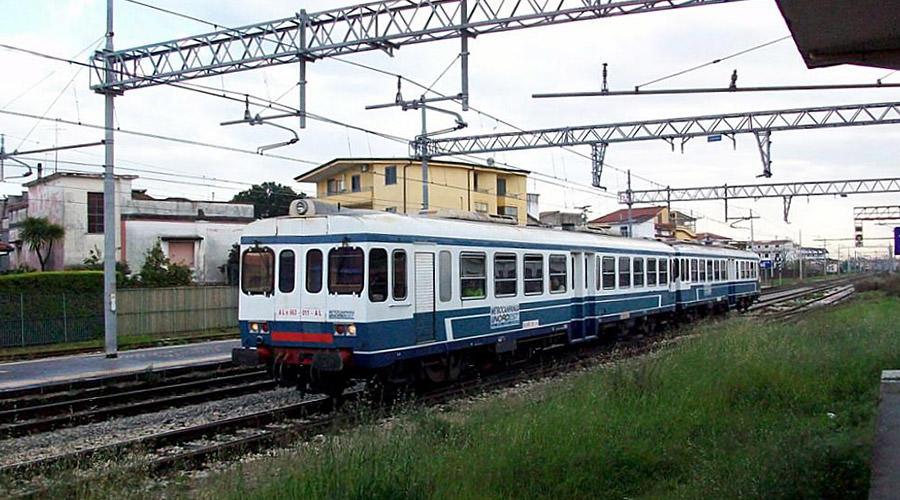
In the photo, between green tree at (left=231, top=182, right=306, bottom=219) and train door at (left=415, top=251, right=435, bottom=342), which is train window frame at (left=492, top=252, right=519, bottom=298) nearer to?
train door at (left=415, top=251, right=435, bottom=342)

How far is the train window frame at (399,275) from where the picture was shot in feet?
40.5

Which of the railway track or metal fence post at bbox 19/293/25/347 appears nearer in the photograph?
the railway track

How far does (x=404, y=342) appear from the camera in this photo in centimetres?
1262

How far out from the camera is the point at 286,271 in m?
12.9

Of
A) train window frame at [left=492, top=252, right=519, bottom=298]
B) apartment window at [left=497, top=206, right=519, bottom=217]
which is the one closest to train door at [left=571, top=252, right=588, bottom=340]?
train window frame at [left=492, top=252, right=519, bottom=298]

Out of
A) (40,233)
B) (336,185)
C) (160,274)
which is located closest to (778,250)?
(336,185)

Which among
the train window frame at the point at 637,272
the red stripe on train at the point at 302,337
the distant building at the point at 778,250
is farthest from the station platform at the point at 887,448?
the distant building at the point at 778,250

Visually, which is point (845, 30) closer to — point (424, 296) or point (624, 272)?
point (424, 296)

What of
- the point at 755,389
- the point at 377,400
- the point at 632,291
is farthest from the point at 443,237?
the point at 632,291

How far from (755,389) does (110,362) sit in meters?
14.8

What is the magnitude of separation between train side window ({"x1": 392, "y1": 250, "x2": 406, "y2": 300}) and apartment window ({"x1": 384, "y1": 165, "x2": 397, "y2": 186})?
33.3 meters

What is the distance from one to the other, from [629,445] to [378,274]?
5141 mm

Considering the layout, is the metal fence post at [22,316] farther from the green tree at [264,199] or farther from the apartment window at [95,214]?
the green tree at [264,199]

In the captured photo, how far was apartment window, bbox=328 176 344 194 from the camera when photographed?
47.9 meters
